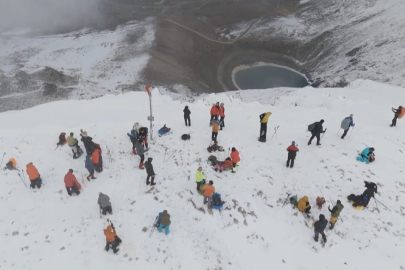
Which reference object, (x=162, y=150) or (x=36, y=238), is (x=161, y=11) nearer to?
(x=162, y=150)

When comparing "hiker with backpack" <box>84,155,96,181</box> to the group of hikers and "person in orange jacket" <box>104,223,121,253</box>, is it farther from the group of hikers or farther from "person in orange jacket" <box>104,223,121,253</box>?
"person in orange jacket" <box>104,223,121,253</box>

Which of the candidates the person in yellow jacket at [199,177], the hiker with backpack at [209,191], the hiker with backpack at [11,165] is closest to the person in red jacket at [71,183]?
the hiker with backpack at [11,165]

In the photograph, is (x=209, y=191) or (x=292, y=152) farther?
(x=292, y=152)

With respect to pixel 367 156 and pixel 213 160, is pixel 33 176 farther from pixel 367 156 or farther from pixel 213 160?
pixel 367 156

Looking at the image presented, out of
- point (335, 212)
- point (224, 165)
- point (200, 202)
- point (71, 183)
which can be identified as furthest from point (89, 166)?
point (335, 212)

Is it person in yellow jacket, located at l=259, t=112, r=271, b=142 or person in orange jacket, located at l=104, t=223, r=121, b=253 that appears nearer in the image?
person in orange jacket, located at l=104, t=223, r=121, b=253

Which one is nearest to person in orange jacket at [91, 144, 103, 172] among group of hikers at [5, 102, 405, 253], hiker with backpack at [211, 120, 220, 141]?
group of hikers at [5, 102, 405, 253]
